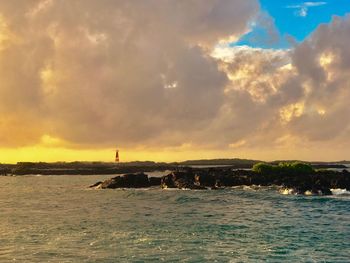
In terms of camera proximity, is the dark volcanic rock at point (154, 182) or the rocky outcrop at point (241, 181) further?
the dark volcanic rock at point (154, 182)

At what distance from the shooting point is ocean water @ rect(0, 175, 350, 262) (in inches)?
1368

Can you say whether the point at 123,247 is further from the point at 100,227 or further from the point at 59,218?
the point at 59,218

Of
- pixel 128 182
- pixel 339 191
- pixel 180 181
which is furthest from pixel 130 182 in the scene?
pixel 339 191

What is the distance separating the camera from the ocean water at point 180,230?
34.8 metres

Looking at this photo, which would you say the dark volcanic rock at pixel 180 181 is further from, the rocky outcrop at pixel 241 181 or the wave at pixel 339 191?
the wave at pixel 339 191

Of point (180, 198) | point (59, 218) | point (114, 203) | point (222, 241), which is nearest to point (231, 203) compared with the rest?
point (180, 198)

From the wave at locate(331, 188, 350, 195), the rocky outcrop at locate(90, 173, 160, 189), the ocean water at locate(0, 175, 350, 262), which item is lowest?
the ocean water at locate(0, 175, 350, 262)

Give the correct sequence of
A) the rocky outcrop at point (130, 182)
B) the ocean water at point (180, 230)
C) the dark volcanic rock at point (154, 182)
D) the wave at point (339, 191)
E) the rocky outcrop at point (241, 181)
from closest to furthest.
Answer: the ocean water at point (180, 230) → the wave at point (339, 191) → the rocky outcrop at point (241, 181) → the rocky outcrop at point (130, 182) → the dark volcanic rock at point (154, 182)

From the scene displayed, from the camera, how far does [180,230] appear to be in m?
45.4

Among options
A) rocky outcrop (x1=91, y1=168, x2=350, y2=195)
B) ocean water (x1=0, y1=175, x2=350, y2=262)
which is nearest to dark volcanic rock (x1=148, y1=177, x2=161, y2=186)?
rocky outcrop (x1=91, y1=168, x2=350, y2=195)

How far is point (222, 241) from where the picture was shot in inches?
1566

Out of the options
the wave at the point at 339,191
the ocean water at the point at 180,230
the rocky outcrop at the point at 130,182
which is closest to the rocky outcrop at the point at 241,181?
the rocky outcrop at the point at 130,182

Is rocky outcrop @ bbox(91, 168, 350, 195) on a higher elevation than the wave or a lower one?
higher

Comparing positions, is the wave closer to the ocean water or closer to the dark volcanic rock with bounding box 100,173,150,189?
the ocean water
